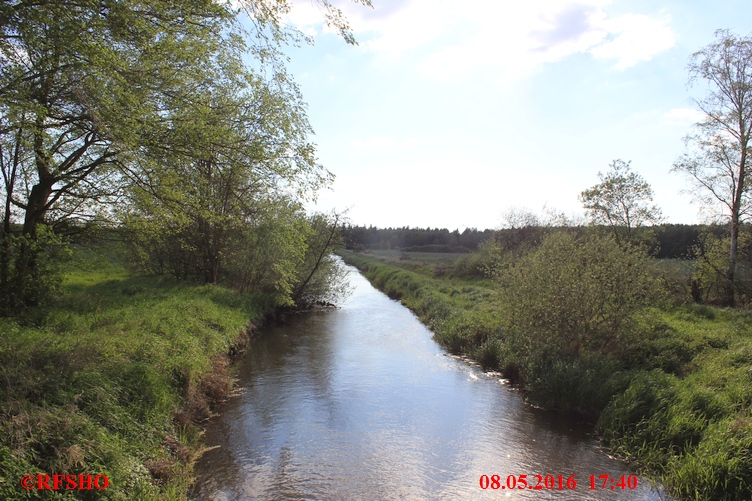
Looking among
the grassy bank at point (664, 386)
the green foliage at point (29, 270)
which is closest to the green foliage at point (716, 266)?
the grassy bank at point (664, 386)

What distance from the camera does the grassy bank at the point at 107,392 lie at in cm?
518

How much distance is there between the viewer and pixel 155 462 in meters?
6.39

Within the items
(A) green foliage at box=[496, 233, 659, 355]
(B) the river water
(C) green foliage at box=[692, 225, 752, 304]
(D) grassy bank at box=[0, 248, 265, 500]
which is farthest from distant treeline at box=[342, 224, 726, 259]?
(D) grassy bank at box=[0, 248, 265, 500]

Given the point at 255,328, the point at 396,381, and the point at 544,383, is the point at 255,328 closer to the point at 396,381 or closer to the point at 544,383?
the point at 396,381

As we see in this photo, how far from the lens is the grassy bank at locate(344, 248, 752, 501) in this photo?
6887 millimetres

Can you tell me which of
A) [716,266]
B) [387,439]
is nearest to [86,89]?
[387,439]

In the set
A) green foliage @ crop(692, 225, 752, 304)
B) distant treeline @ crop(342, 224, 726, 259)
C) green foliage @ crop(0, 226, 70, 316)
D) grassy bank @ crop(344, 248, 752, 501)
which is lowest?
grassy bank @ crop(344, 248, 752, 501)

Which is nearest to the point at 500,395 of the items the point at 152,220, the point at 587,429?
the point at 587,429

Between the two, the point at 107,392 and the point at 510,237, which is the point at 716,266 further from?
the point at 107,392

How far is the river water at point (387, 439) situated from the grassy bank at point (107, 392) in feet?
2.49

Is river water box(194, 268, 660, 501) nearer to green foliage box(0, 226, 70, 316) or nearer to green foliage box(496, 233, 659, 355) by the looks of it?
green foliage box(496, 233, 659, 355)

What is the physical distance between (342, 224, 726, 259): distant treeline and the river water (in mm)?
12256

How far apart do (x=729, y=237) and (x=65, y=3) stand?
25.9m

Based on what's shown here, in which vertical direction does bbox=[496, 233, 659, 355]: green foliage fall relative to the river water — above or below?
above
